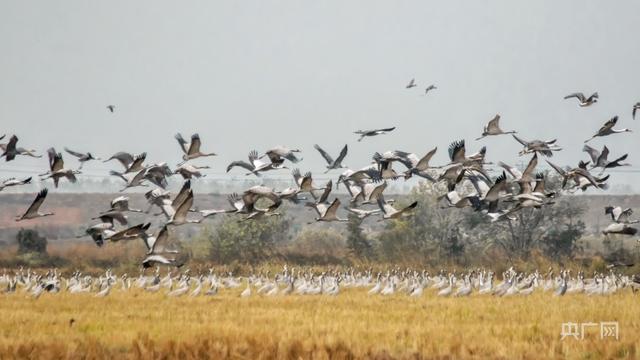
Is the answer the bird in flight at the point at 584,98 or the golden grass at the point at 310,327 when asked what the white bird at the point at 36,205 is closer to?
the golden grass at the point at 310,327

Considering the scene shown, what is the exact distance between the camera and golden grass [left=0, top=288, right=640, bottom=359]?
905 inches

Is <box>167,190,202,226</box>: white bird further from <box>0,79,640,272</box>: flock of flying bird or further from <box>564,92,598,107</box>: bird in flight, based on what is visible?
<box>564,92,598,107</box>: bird in flight

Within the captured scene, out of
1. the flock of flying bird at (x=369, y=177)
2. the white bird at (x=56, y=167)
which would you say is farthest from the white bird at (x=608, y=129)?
the white bird at (x=56, y=167)

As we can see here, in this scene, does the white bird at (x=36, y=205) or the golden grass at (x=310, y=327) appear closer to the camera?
the golden grass at (x=310, y=327)

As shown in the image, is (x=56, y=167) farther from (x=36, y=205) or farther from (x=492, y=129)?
(x=492, y=129)

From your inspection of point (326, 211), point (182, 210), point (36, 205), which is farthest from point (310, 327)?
point (36, 205)

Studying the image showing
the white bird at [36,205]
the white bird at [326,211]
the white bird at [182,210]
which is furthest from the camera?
the white bird at [326,211]

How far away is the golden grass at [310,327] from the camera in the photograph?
22984 millimetres

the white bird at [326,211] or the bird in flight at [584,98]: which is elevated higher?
the bird in flight at [584,98]

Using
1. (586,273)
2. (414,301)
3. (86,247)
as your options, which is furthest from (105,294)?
(86,247)

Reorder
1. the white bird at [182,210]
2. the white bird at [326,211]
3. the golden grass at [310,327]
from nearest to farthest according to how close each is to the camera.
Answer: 1. the golden grass at [310,327]
2. the white bird at [182,210]
3. the white bird at [326,211]

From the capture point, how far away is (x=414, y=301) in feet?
126

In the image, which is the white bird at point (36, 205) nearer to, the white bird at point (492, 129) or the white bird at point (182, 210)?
the white bird at point (182, 210)

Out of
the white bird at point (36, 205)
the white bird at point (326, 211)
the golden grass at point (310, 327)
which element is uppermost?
the white bird at point (36, 205)
